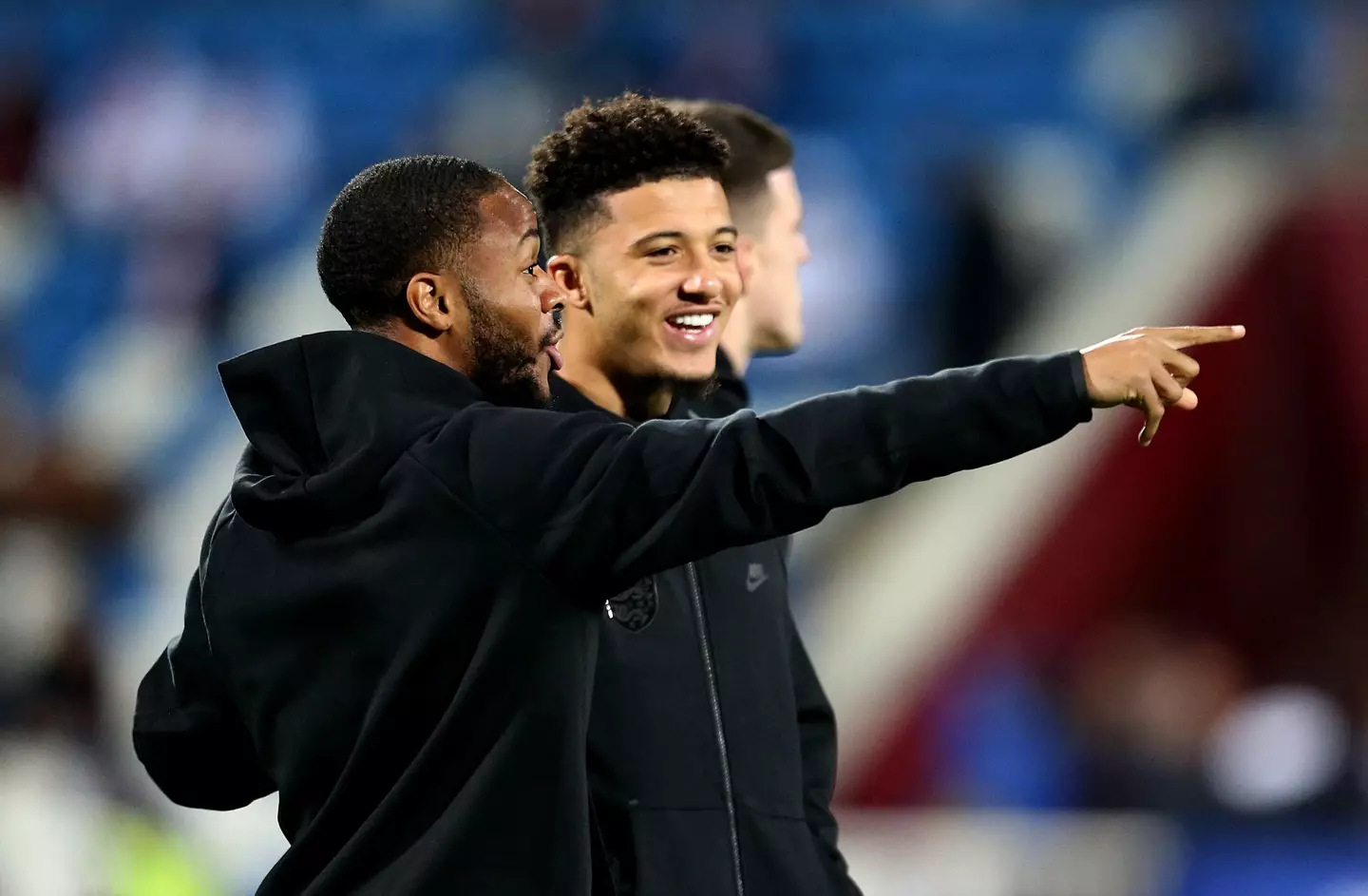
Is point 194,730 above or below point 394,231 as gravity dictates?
below

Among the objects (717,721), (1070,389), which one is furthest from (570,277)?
(1070,389)

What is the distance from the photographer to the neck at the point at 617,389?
7.77 ft

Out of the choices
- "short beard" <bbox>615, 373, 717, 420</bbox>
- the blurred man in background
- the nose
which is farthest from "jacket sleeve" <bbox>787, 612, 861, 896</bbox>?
the nose

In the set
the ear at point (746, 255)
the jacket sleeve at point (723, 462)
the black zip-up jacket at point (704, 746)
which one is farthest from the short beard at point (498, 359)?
the ear at point (746, 255)

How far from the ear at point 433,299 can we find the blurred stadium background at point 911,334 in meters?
3.31

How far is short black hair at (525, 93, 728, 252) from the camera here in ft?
7.82

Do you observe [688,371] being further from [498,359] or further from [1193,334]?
[1193,334]

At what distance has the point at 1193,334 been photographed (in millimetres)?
1535

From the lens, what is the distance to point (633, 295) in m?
2.34

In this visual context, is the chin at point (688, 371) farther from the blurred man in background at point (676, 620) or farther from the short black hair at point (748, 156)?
the short black hair at point (748, 156)

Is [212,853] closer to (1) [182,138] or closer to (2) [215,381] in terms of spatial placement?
(2) [215,381]

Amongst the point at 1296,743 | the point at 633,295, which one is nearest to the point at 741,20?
the point at 1296,743

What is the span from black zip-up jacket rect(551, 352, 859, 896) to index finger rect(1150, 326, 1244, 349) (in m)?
0.78

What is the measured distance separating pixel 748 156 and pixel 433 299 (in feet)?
3.86
